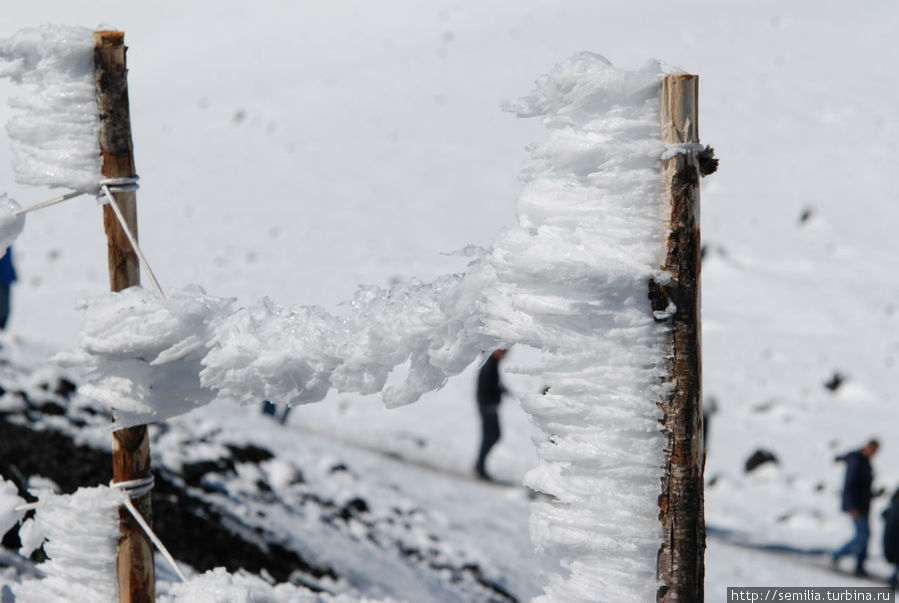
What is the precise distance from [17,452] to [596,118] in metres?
5.51

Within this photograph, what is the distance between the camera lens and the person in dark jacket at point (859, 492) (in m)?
8.46

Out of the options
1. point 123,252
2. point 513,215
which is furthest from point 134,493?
point 513,215

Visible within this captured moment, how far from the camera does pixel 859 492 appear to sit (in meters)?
8.54

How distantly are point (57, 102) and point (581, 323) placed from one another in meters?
1.81

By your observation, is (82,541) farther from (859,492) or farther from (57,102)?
(859,492)

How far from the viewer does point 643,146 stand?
1923 mm

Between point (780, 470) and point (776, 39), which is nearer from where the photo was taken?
point (780, 470)

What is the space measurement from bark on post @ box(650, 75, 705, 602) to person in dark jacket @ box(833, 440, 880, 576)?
732 centimetres

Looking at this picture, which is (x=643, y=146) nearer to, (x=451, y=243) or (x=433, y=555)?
(x=433, y=555)

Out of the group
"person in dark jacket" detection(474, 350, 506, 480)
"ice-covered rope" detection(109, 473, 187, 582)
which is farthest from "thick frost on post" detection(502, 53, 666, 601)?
"person in dark jacket" detection(474, 350, 506, 480)

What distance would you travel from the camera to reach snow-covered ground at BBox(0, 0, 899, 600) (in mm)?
11422

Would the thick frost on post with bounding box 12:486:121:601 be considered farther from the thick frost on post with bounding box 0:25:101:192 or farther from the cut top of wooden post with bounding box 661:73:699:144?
the cut top of wooden post with bounding box 661:73:699:144

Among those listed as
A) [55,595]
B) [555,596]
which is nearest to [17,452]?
[55,595]

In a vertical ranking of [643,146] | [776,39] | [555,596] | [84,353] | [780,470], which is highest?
[776,39]
